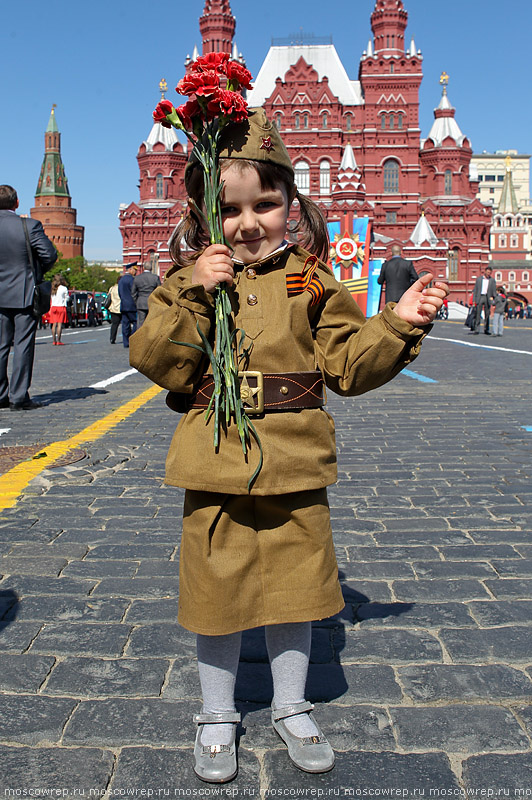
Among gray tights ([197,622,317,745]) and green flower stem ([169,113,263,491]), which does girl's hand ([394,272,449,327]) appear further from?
gray tights ([197,622,317,745])

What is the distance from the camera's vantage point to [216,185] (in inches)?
77.2

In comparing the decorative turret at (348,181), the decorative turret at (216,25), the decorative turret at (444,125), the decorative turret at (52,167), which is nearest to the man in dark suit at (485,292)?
the decorative turret at (348,181)

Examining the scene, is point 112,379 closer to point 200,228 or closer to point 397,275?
point 397,275

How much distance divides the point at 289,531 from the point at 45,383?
9175 millimetres

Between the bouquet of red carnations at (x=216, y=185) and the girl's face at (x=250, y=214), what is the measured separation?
0.07 metres

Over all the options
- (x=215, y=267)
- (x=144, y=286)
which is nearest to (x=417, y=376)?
(x=144, y=286)

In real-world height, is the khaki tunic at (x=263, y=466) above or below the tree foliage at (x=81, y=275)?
below

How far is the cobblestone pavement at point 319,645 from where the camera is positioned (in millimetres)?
1918

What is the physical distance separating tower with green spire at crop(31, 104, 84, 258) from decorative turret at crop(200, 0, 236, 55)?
7639cm

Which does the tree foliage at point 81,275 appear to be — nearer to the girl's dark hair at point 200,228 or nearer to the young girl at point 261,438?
the girl's dark hair at point 200,228

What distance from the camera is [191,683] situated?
2354 millimetres

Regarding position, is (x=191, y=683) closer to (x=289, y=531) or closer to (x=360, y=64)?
(x=289, y=531)

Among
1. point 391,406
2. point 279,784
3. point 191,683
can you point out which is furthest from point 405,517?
point 391,406

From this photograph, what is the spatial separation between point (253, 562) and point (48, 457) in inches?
151
